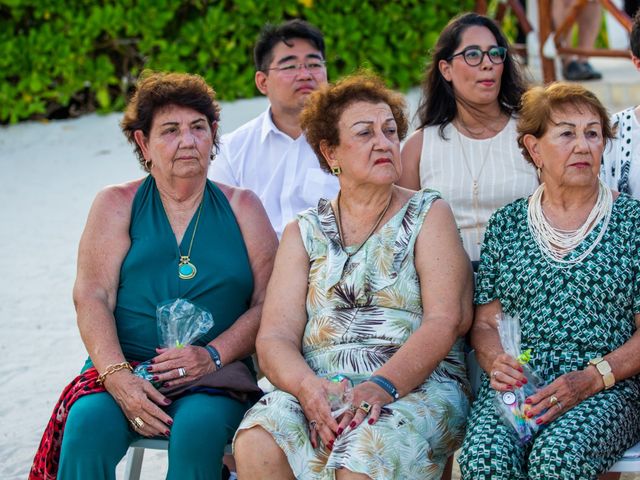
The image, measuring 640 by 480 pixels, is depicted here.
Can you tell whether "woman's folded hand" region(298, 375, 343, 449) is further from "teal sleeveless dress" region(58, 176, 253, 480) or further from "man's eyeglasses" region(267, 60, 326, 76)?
"man's eyeglasses" region(267, 60, 326, 76)

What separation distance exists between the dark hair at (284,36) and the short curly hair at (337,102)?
4.16ft

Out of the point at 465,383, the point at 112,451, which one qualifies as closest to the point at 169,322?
the point at 112,451

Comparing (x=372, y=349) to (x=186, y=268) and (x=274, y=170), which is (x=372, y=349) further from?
(x=274, y=170)

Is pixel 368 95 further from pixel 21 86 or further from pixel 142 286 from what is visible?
pixel 21 86

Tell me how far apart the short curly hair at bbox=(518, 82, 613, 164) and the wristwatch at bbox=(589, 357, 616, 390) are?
874mm

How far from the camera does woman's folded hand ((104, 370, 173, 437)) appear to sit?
3764mm

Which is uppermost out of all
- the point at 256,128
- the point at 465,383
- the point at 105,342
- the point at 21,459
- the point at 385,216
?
the point at 256,128

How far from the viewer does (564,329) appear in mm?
3682

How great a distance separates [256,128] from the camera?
17.0ft

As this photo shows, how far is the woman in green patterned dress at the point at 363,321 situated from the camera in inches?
138

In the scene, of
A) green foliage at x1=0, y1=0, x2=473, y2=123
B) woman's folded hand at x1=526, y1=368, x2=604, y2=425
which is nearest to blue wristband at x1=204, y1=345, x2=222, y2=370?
woman's folded hand at x1=526, y1=368, x2=604, y2=425

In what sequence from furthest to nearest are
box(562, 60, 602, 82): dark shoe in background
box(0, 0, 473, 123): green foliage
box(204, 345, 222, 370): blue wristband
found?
box(0, 0, 473, 123): green foliage
box(562, 60, 602, 82): dark shoe in background
box(204, 345, 222, 370): blue wristband

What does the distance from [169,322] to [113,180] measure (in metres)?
5.69

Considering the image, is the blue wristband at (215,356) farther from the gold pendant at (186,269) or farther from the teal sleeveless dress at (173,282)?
the gold pendant at (186,269)
